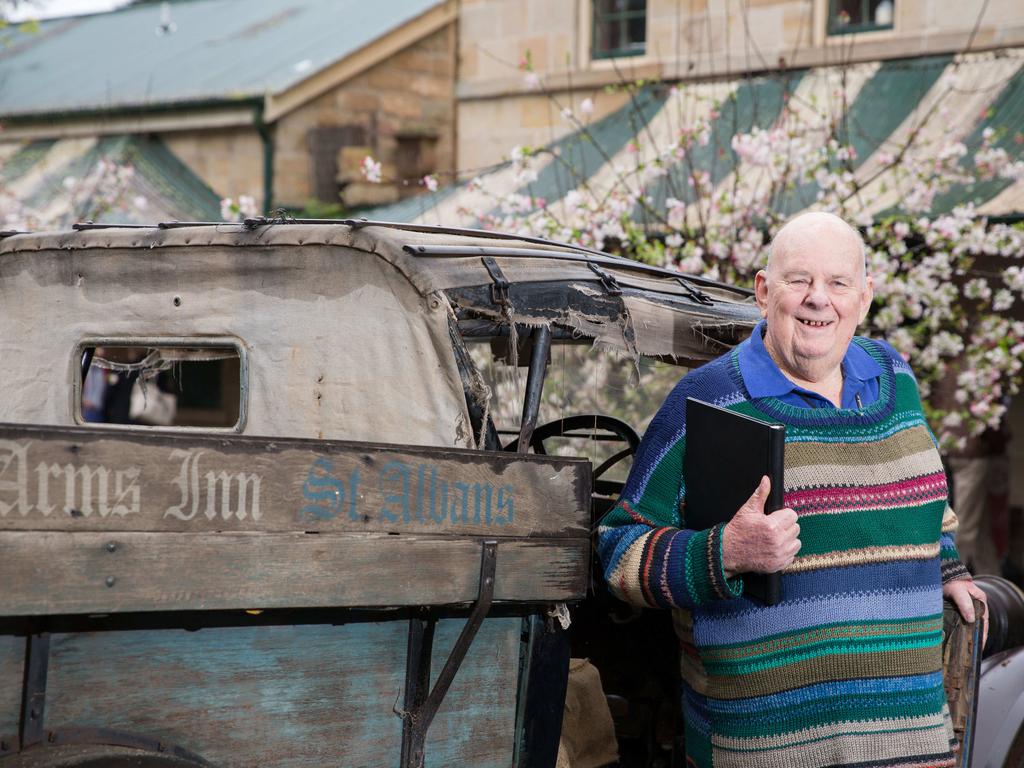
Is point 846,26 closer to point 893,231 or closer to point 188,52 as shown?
point 893,231

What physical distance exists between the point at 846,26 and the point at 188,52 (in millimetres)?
8018

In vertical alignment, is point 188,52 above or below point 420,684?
above

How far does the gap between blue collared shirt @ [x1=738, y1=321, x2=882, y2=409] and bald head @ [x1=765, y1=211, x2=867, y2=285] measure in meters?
0.20

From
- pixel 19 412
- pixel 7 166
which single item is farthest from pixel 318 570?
pixel 7 166

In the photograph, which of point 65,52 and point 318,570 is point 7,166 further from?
A: point 318,570

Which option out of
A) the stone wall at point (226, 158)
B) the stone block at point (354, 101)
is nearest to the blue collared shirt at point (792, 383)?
the stone wall at point (226, 158)

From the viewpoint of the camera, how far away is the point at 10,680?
2.27 meters

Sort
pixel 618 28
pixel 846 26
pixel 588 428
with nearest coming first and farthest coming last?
pixel 588 428
pixel 846 26
pixel 618 28

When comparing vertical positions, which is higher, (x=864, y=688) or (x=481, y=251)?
(x=481, y=251)

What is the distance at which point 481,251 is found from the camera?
3.15 meters

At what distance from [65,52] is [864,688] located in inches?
654

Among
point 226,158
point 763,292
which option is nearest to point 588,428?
point 763,292

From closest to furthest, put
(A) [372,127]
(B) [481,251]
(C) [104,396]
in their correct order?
(B) [481,251], (C) [104,396], (A) [372,127]

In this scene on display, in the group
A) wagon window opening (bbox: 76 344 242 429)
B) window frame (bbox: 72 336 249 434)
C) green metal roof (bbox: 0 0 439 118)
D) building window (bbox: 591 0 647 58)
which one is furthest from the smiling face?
green metal roof (bbox: 0 0 439 118)
